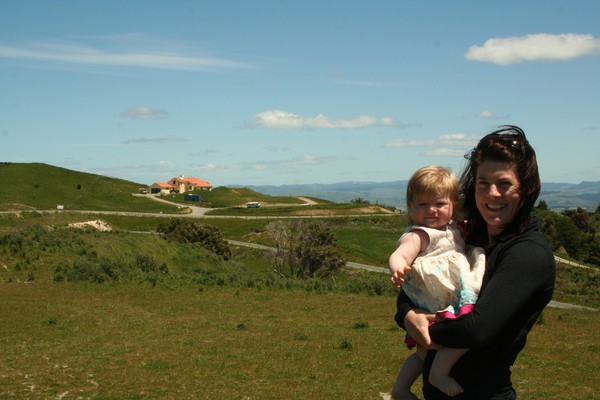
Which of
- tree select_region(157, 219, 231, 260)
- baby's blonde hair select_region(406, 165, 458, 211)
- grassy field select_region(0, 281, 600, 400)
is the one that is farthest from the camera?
tree select_region(157, 219, 231, 260)

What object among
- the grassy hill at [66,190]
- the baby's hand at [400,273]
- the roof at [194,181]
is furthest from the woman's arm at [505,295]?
the roof at [194,181]

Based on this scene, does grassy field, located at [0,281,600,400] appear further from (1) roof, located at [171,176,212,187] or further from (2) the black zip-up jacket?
(1) roof, located at [171,176,212,187]

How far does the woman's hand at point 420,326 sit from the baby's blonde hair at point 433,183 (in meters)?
0.67

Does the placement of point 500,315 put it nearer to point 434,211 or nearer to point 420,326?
point 420,326

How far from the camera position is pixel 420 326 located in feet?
11.5

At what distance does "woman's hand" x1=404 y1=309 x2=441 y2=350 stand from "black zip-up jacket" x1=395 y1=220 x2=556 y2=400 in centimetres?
4

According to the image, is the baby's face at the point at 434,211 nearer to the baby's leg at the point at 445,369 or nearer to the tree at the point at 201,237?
the baby's leg at the point at 445,369

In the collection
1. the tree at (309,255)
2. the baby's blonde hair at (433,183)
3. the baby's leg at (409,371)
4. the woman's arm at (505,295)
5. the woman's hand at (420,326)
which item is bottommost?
the tree at (309,255)

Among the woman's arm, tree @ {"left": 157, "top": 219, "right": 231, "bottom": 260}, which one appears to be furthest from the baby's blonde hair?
tree @ {"left": 157, "top": 219, "right": 231, "bottom": 260}

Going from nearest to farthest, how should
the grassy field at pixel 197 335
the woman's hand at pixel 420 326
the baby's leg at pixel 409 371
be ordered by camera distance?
the woman's hand at pixel 420 326 < the baby's leg at pixel 409 371 < the grassy field at pixel 197 335

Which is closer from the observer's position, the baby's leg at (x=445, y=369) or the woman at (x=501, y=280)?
the woman at (x=501, y=280)

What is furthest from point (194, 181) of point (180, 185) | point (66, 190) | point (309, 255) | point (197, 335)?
point (197, 335)

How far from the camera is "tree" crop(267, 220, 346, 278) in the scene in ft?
143

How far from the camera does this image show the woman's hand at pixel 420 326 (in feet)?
11.4
